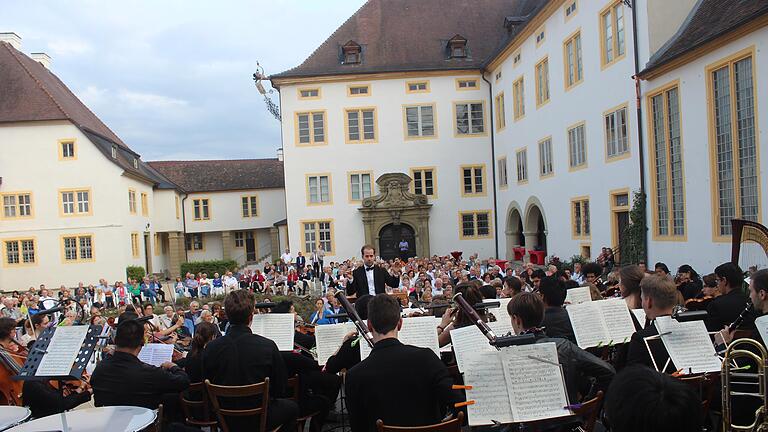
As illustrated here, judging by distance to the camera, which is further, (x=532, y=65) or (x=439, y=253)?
(x=439, y=253)

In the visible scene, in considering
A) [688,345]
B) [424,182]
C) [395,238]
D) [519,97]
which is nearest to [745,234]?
[688,345]

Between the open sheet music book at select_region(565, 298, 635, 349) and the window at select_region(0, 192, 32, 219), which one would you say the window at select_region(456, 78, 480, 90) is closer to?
the window at select_region(0, 192, 32, 219)

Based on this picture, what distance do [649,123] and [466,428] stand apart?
46.8 feet

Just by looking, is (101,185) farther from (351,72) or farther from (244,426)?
(244,426)

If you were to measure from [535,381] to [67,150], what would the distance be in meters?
36.2

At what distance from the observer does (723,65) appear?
15.0m

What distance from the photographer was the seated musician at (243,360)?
5.38 metres

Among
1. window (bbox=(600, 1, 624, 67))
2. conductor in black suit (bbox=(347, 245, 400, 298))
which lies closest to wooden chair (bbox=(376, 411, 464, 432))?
conductor in black suit (bbox=(347, 245, 400, 298))

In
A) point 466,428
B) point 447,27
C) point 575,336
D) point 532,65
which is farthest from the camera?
point 447,27

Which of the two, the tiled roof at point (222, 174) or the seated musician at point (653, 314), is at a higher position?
the tiled roof at point (222, 174)

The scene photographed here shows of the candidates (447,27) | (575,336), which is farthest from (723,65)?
(447,27)

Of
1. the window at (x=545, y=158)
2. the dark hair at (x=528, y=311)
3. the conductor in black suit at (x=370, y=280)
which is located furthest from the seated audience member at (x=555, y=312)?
the window at (x=545, y=158)

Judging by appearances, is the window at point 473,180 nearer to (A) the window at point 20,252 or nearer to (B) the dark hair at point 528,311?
(A) the window at point 20,252

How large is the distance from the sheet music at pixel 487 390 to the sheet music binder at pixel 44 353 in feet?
10.3
